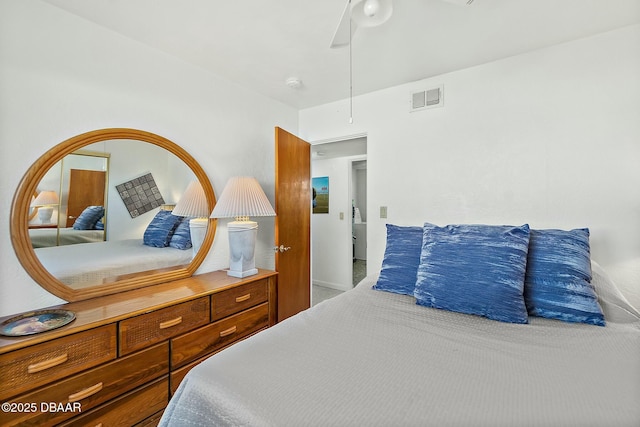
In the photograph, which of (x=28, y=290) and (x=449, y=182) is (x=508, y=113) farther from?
(x=28, y=290)

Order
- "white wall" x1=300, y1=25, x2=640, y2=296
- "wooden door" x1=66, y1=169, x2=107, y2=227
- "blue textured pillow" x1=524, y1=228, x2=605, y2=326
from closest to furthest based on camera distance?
"blue textured pillow" x1=524, y1=228, x2=605, y2=326, "wooden door" x1=66, y1=169, x2=107, y2=227, "white wall" x1=300, y1=25, x2=640, y2=296

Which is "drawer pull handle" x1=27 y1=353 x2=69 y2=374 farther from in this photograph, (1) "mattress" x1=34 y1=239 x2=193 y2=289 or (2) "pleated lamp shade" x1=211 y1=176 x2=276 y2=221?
(2) "pleated lamp shade" x1=211 y1=176 x2=276 y2=221

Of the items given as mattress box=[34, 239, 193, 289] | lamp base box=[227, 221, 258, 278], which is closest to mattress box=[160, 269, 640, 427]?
lamp base box=[227, 221, 258, 278]

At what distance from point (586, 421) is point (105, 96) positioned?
2.51 metres

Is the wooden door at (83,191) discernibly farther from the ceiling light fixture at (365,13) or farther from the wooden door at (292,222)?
the ceiling light fixture at (365,13)

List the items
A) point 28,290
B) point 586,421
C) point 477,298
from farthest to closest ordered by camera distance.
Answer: point 28,290, point 477,298, point 586,421

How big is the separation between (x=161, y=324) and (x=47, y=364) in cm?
46

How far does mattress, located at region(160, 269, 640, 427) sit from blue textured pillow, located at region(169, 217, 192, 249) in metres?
1.34

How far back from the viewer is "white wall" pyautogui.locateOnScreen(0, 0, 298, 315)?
1.40 meters

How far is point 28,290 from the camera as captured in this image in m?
1.43

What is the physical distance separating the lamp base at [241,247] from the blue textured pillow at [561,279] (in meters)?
1.74

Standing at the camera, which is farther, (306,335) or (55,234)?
(55,234)

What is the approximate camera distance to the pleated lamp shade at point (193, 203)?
2.14 meters

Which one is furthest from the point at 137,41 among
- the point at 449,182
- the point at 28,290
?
the point at 449,182
